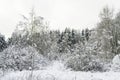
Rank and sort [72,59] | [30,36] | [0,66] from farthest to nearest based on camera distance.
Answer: [30,36] < [72,59] < [0,66]

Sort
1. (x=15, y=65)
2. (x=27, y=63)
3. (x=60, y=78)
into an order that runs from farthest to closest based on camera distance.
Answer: (x=27, y=63) → (x=15, y=65) → (x=60, y=78)

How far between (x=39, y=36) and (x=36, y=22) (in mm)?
2224

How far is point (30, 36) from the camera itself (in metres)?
31.0

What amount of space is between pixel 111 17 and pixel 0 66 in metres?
23.0

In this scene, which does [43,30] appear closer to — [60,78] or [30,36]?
[30,36]

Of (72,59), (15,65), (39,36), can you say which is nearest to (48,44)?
(39,36)

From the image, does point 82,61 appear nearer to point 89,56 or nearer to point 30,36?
point 89,56

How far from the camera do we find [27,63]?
13.8m

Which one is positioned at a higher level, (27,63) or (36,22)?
(36,22)

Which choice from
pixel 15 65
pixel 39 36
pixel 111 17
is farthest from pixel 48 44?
pixel 15 65

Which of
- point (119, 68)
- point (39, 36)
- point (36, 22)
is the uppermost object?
point (36, 22)

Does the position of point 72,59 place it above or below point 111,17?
below

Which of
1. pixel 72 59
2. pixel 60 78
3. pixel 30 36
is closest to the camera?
pixel 60 78

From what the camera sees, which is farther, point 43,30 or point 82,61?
→ point 43,30
